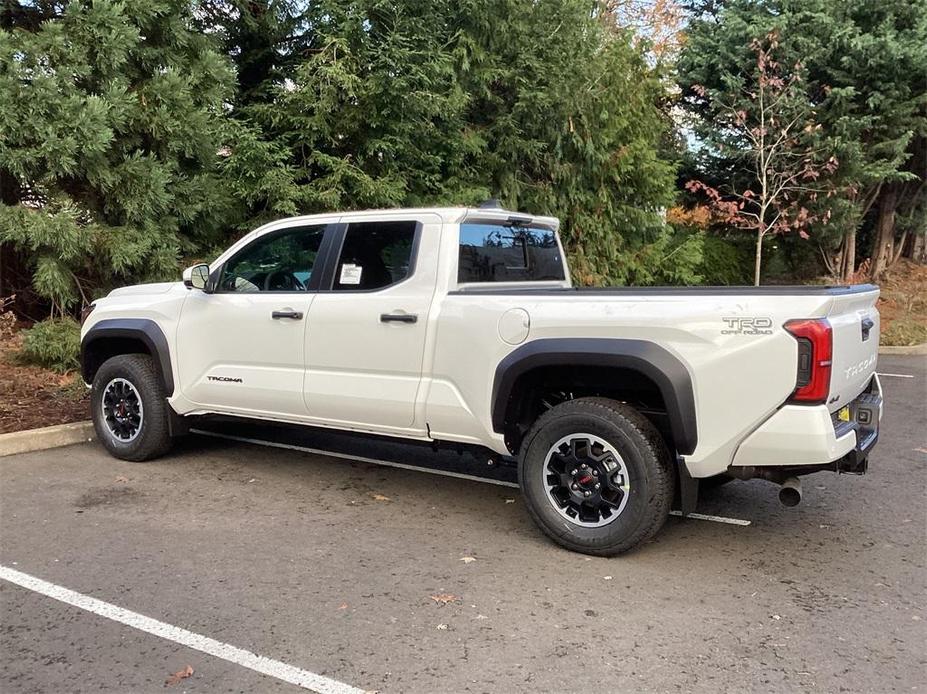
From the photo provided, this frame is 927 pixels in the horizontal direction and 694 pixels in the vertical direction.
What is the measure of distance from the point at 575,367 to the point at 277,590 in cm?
194

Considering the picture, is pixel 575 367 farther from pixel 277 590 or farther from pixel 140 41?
pixel 140 41

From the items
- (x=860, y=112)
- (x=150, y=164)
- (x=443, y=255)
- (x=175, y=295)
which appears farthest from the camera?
(x=860, y=112)

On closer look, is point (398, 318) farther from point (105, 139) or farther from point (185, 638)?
point (105, 139)

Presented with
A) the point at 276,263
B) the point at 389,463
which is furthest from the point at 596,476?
the point at 276,263

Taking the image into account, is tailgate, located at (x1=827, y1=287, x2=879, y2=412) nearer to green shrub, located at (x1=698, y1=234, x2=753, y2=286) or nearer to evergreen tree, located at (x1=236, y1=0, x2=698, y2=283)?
evergreen tree, located at (x1=236, y1=0, x2=698, y2=283)

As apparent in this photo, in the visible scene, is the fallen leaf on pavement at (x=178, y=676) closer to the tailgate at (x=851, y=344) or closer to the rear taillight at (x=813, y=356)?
the rear taillight at (x=813, y=356)

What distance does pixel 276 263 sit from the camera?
5461mm

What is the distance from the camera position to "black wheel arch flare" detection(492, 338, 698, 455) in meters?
3.79

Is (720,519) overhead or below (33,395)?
below

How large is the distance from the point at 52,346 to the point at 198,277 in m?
3.63

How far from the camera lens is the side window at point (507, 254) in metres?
4.85

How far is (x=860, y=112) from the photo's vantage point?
1552cm

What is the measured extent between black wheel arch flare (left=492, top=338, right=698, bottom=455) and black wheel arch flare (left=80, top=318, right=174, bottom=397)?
2833 mm

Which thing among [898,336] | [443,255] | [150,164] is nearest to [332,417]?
[443,255]
